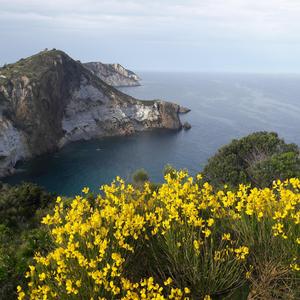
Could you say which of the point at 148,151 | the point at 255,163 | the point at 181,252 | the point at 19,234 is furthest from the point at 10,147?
the point at 181,252

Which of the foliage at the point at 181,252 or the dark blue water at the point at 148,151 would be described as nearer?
the foliage at the point at 181,252

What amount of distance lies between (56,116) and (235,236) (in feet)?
322

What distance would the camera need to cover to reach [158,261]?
23.1 feet

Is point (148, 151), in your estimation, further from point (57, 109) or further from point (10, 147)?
point (10, 147)

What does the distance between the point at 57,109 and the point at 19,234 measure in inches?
3509

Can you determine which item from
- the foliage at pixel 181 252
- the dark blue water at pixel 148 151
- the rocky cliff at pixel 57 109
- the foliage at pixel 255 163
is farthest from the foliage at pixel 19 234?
the rocky cliff at pixel 57 109

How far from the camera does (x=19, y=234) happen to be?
17188 millimetres

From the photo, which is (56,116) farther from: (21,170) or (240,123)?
(240,123)

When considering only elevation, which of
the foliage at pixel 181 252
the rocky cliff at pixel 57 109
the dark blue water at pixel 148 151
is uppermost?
the foliage at pixel 181 252

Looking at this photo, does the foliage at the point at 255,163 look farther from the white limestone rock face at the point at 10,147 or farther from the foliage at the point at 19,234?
the white limestone rock face at the point at 10,147

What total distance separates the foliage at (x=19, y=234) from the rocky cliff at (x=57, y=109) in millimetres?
48977

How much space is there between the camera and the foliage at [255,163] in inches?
1457

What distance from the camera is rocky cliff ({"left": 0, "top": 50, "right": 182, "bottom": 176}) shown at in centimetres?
8525

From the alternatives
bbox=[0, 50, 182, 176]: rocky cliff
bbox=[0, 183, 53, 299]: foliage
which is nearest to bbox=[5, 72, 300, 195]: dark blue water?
bbox=[0, 50, 182, 176]: rocky cliff
